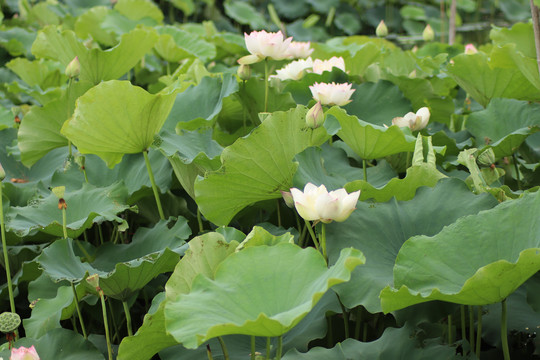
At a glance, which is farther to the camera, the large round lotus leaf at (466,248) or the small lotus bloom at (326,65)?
the small lotus bloom at (326,65)

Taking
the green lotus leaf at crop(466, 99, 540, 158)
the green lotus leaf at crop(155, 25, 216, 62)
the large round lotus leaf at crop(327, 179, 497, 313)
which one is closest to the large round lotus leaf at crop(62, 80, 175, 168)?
the large round lotus leaf at crop(327, 179, 497, 313)

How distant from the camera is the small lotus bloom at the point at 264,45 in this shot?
1143 mm

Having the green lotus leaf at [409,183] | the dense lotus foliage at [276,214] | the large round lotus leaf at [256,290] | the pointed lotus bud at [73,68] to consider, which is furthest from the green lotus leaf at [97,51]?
the large round lotus leaf at [256,290]

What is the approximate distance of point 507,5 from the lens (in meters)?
6.60

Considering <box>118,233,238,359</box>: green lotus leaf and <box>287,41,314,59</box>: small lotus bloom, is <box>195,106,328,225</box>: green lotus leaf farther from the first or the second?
<box>287,41,314,59</box>: small lotus bloom

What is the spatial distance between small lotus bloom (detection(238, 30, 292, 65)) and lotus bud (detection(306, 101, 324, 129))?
0.27 metres

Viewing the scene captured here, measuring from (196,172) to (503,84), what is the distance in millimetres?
720

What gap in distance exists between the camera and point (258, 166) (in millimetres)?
919

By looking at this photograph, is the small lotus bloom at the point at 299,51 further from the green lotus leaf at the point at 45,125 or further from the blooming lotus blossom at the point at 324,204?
the blooming lotus blossom at the point at 324,204

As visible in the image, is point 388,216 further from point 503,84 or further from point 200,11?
point 200,11

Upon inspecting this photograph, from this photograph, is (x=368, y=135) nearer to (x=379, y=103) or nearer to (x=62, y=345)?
(x=379, y=103)

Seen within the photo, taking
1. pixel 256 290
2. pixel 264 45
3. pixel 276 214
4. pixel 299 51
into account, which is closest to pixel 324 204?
pixel 256 290

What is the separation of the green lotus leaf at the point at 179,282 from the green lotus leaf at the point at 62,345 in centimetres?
14

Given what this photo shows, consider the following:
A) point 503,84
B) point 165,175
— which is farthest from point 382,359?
point 503,84
